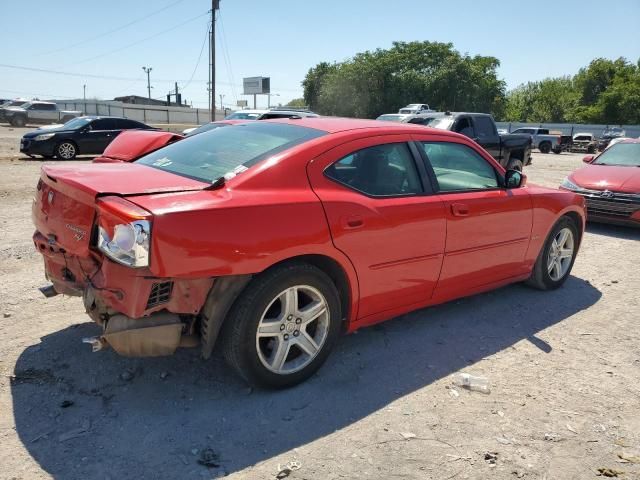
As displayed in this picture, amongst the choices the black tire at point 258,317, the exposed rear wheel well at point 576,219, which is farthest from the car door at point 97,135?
the black tire at point 258,317

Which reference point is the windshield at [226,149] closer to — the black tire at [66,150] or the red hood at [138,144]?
the red hood at [138,144]

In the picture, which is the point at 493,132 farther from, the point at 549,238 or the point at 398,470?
the point at 398,470

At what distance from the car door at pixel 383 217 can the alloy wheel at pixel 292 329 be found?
12.5 inches

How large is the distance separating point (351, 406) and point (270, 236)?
1.10 meters

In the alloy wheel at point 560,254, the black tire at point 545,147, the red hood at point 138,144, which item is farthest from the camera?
the black tire at point 545,147

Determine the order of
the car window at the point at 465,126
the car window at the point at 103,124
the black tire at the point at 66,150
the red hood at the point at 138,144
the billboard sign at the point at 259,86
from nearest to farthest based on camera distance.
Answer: the red hood at the point at 138,144 < the car window at the point at 465,126 < the black tire at the point at 66,150 < the car window at the point at 103,124 < the billboard sign at the point at 259,86

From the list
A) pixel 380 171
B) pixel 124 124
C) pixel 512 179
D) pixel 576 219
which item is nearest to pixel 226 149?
pixel 380 171

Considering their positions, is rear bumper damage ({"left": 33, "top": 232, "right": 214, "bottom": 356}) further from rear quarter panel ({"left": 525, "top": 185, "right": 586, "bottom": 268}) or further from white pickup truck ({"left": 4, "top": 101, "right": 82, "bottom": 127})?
white pickup truck ({"left": 4, "top": 101, "right": 82, "bottom": 127})

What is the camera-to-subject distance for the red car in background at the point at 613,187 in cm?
768

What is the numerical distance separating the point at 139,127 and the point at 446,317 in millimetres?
15347

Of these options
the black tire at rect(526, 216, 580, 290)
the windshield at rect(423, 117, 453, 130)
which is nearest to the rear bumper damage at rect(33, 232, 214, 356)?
the black tire at rect(526, 216, 580, 290)

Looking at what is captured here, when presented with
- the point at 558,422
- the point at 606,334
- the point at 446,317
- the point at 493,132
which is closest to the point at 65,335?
the point at 446,317

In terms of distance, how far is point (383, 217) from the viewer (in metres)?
3.26

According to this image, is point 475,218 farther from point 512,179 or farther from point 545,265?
point 545,265
